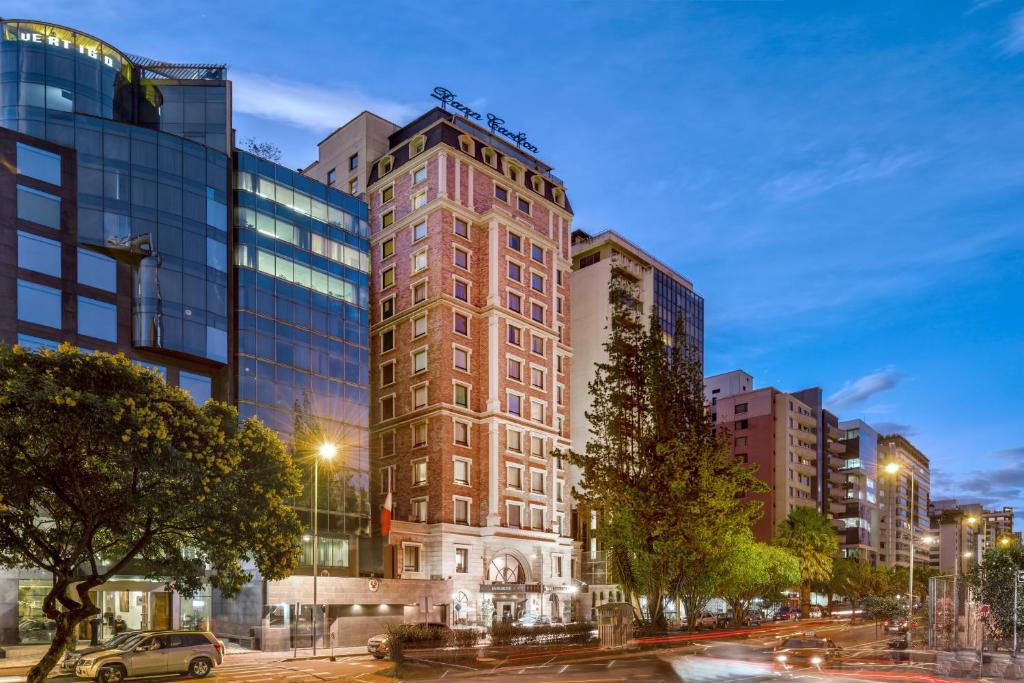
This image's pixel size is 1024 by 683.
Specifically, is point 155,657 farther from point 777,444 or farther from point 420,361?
point 777,444

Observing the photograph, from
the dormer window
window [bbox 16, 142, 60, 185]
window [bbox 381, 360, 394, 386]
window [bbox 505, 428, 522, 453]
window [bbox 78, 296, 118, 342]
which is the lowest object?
window [bbox 505, 428, 522, 453]

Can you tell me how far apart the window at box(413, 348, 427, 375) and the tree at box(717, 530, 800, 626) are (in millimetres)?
32712

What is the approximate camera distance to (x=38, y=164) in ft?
189

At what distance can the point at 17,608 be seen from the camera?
5019 cm

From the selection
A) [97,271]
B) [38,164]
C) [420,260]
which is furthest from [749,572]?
[38,164]

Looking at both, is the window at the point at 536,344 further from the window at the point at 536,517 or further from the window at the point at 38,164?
the window at the point at 38,164

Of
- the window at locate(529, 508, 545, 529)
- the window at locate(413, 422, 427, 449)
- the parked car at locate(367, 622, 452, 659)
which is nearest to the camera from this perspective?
the parked car at locate(367, 622, 452, 659)

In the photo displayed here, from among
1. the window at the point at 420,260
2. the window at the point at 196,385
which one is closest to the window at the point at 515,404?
the window at the point at 420,260

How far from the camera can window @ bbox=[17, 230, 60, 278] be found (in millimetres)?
55297

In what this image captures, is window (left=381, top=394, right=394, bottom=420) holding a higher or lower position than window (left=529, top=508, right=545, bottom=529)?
higher

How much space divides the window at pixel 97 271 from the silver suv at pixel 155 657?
30368mm

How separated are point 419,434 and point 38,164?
38412mm

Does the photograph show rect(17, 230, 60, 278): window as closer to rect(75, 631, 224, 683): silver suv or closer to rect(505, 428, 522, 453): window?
rect(75, 631, 224, 683): silver suv

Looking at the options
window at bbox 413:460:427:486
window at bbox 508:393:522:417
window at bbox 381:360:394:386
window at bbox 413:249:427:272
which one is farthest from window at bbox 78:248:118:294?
window at bbox 508:393:522:417
